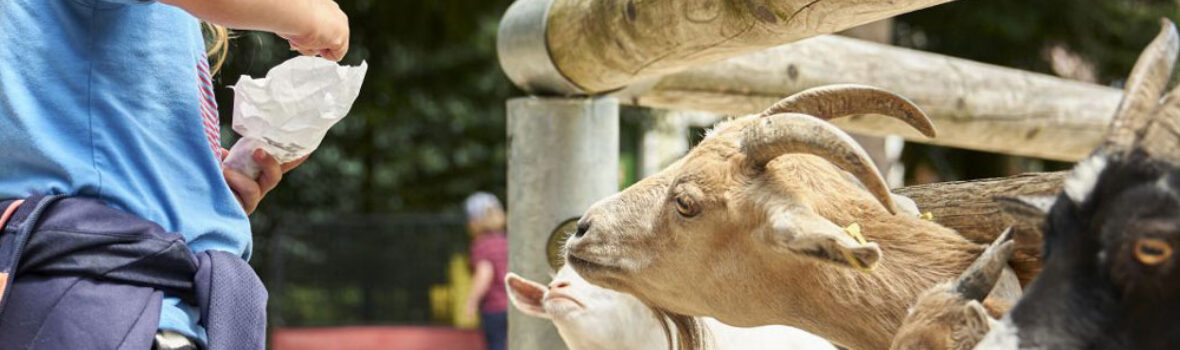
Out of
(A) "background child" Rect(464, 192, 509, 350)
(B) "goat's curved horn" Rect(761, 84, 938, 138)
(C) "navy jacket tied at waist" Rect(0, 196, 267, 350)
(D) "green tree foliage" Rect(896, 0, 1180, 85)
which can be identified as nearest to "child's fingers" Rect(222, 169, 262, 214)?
(C) "navy jacket tied at waist" Rect(0, 196, 267, 350)

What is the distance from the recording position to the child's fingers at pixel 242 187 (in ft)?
7.59

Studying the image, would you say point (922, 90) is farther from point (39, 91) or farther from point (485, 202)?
point (485, 202)

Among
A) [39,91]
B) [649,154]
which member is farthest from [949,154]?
[39,91]

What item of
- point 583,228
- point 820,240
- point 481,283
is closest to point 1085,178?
point 820,240

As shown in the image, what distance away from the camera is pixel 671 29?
3.10 m

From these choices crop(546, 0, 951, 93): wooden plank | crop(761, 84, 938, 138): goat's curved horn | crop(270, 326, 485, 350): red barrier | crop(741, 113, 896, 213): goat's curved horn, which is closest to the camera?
crop(741, 113, 896, 213): goat's curved horn

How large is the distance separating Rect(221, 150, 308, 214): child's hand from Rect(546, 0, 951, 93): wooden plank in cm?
99

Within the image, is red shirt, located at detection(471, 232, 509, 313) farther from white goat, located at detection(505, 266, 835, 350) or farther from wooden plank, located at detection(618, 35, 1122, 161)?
white goat, located at detection(505, 266, 835, 350)

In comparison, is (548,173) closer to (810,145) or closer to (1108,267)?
(810,145)

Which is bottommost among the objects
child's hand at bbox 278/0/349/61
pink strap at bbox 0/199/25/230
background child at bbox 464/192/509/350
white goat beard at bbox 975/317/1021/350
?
background child at bbox 464/192/509/350

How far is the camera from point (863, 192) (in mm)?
2463

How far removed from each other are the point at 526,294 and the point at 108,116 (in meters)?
1.60

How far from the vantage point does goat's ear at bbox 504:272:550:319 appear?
3.47 m

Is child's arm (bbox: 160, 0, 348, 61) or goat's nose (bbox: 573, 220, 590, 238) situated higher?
child's arm (bbox: 160, 0, 348, 61)
